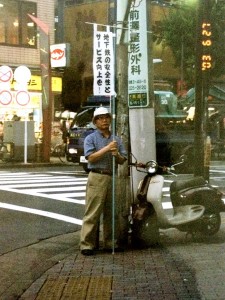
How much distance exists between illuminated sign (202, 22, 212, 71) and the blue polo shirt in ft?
21.0

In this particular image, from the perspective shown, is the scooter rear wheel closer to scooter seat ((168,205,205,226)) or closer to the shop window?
scooter seat ((168,205,205,226))

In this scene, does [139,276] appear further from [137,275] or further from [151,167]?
[151,167]

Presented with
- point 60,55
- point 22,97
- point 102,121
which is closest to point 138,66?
point 102,121

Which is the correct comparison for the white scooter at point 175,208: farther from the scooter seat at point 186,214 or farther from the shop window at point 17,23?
the shop window at point 17,23

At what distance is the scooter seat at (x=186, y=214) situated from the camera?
371 inches

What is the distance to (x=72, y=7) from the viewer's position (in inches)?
1531

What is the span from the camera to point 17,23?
3081 centimetres

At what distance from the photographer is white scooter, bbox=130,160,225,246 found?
9078 millimetres

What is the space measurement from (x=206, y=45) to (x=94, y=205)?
Result: 7.36 m

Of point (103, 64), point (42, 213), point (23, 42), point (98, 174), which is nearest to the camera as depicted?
point (98, 174)

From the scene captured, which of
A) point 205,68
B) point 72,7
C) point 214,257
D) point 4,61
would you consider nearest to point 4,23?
point 4,61

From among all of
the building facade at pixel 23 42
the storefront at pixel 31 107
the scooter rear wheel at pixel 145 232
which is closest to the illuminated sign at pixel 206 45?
the scooter rear wheel at pixel 145 232

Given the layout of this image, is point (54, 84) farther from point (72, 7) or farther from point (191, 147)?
point (191, 147)

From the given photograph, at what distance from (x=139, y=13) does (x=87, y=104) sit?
13.0 metres
